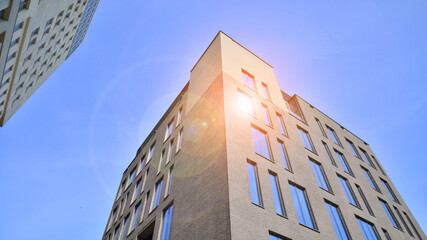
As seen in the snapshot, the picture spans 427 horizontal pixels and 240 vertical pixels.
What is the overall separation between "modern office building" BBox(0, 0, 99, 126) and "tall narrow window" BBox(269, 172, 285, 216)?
24214 millimetres

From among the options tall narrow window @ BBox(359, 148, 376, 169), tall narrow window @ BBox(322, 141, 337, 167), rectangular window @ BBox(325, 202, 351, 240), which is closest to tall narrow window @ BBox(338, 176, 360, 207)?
tall narrow window @ BBox(322, 141, 337, 167)

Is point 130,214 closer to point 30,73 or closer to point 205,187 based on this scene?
point 205,187

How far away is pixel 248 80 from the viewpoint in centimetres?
2156

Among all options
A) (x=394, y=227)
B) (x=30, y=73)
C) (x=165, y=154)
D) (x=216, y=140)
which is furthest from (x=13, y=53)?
(x=394, y=227)

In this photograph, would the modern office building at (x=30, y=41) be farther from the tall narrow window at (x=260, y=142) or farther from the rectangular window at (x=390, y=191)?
the rectangular window at (x=390, y=191)

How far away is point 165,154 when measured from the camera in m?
23.1

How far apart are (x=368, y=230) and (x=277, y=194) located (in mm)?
8825

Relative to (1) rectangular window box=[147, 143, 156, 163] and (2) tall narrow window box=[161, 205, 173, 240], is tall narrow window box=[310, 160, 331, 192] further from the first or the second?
(1) rectangular window box=[147, 143, 156, 163]

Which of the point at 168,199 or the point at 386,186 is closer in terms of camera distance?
the point at 168,199

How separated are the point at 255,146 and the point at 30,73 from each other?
1422 inches

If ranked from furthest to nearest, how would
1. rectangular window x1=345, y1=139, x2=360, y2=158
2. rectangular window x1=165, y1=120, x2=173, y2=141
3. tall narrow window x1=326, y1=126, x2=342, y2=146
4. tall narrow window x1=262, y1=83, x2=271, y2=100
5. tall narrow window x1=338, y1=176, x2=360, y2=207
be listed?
rectangular window x1=345, y1=139, x2=360, y2=158 → tall narrow window x1=326, y1=126, x2=342, y2=146 → rectangular window x1=165, y1=120, x2=173, y2=141 → tall narrow window x1=262, y1=83, x2=271, y2=100 → tall narrow window x1=338, y1=176, x2=360, y2=207

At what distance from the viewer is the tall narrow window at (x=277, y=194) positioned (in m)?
12.9

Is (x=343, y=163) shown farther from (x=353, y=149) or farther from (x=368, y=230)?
(x=368, y=230)

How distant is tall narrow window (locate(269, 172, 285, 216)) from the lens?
12.9m
